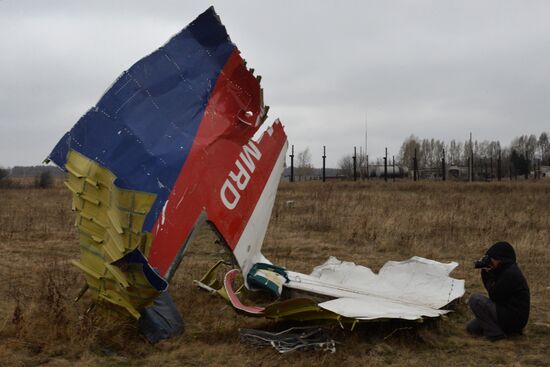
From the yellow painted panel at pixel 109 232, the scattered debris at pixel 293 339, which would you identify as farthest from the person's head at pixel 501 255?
the yellow painted panel at pixel 109 232

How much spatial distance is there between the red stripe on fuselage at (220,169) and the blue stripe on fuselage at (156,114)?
112 millimetres

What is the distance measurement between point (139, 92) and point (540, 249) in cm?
999

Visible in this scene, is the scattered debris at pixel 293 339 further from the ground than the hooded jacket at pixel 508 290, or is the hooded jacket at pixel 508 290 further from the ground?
the hooded jacket at pixel 508 290

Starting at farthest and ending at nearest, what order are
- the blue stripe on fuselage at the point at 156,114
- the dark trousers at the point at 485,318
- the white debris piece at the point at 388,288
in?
the dark trousers at the point at 485,318, the white debris piece at the point at 388,288, the blue stripe on fuselage at the point at 156,114

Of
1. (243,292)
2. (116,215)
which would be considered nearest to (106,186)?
(116,215)

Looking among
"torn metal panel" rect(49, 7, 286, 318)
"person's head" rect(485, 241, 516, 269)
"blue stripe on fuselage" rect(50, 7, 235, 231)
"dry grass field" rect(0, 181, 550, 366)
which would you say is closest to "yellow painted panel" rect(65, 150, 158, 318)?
"torn metal panel" rect(49, 7, 286, 318)

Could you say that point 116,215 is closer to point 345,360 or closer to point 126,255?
point 126,255

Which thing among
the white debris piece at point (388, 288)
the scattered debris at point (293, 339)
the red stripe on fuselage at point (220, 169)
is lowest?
the scattered debris at point (293, 339)

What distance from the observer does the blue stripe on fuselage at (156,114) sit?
19.0 ft

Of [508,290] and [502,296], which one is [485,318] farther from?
[508,290]

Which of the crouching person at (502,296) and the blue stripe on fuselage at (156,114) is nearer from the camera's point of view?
the blue stripe on fuselage at (156,114)

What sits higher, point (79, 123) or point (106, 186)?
point (79, 123)

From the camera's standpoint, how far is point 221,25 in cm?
668

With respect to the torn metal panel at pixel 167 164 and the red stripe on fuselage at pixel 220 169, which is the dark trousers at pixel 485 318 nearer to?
the torn metal panel at pixel 167 164
